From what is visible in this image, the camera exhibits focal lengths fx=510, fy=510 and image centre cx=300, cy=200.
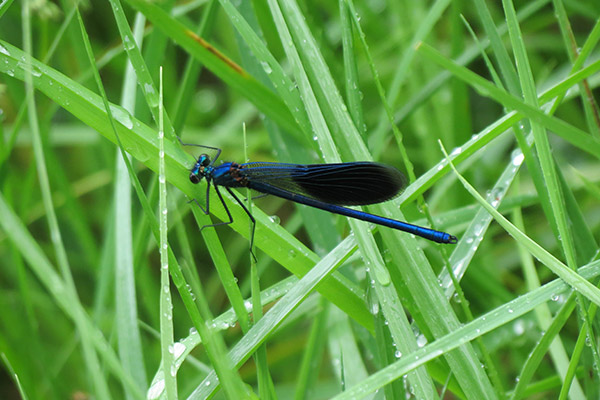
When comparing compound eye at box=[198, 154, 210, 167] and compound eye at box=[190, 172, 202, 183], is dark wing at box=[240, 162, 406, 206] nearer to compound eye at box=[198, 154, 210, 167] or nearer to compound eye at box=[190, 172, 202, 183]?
compound eye at box=[198, 154, 210, 167]

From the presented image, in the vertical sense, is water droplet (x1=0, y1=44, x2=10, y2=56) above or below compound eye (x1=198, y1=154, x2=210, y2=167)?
below

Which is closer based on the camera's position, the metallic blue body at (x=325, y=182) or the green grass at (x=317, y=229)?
the green grass at (x=317, y=229)

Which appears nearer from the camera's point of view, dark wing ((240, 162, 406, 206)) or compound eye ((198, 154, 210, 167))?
dark wing ((240, 162, 406, 206))

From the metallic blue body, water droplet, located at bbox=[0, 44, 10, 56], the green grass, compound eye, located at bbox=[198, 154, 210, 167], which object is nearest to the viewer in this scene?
the green grass

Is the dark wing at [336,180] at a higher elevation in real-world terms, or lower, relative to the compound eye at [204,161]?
lower

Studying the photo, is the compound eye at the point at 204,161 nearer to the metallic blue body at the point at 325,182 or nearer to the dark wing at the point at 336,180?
the metallic blue body at the point at 325,182

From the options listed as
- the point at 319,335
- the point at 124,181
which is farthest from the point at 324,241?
the point at 124,181

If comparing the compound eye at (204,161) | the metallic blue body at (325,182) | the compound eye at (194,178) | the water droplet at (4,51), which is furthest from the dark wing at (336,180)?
the water droplet at (4,51)

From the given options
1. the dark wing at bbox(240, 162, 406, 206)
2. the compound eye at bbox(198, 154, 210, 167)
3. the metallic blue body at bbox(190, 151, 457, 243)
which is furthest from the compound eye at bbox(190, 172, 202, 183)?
the dark wing at bbox(240, 162, 406, 206)
